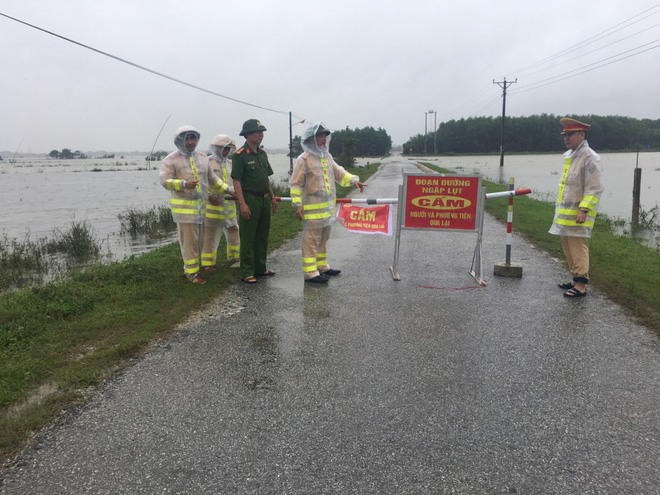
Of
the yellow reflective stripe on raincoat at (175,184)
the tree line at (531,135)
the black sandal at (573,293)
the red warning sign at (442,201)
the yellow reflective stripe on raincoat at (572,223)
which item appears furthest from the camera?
the tree line at (531,135)

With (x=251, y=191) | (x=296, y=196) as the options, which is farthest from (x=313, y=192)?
(x=251, y=191)

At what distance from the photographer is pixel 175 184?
611cm

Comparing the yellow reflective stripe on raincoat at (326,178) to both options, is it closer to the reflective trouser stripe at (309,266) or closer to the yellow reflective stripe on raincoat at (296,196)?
the yellow reflective stripe on raincoat at (296,196)

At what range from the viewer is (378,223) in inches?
277

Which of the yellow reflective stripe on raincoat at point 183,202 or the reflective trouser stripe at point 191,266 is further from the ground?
the yellow reflective stripe on raincoat at point 183,202

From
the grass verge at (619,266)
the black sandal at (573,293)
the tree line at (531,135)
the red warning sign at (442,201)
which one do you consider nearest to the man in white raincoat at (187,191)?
the red warning sign at (442,201)

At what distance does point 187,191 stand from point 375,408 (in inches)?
166

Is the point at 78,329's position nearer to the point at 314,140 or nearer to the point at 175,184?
the point at 175,184

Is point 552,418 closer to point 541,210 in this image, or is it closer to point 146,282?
point 146,282

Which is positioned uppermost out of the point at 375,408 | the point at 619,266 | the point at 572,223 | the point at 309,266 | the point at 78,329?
the point at 572,223

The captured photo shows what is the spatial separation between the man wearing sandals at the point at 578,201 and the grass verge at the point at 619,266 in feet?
1.53

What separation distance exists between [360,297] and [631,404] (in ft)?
10.4

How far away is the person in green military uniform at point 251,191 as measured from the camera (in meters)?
6.45

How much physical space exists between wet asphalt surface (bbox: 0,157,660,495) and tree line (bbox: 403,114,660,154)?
103978 mm
